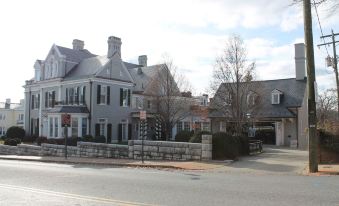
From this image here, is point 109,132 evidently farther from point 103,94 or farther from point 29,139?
point 29,139

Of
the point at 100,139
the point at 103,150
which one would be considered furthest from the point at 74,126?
the point at 103,150

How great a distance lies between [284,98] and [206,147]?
22.0m

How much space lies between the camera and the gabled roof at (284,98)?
40219mm

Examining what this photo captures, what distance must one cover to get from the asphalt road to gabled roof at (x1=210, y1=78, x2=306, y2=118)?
25776 mm

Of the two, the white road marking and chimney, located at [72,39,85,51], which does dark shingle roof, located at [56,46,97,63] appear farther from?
the white road marking

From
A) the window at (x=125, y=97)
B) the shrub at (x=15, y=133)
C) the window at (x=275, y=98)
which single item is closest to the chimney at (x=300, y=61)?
the window at (x=275, y=98)

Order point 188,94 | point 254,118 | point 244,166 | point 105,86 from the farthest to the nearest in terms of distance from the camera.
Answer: point 105,86
point 188,94
point 254,118
point 244,166

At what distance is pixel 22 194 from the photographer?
11.4 meters

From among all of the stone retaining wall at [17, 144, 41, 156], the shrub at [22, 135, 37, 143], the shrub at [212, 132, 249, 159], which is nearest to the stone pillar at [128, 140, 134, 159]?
the shrub at [212, 132, 249, 159]

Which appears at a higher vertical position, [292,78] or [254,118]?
[292,78]

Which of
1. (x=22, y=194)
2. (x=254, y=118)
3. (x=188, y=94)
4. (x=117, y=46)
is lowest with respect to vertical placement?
(x=22, y=194)

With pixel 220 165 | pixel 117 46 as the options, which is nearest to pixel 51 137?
pixel 117 46

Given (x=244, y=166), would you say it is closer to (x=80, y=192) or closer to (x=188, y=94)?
(x=80, y=192)

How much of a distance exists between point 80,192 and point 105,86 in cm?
3444
